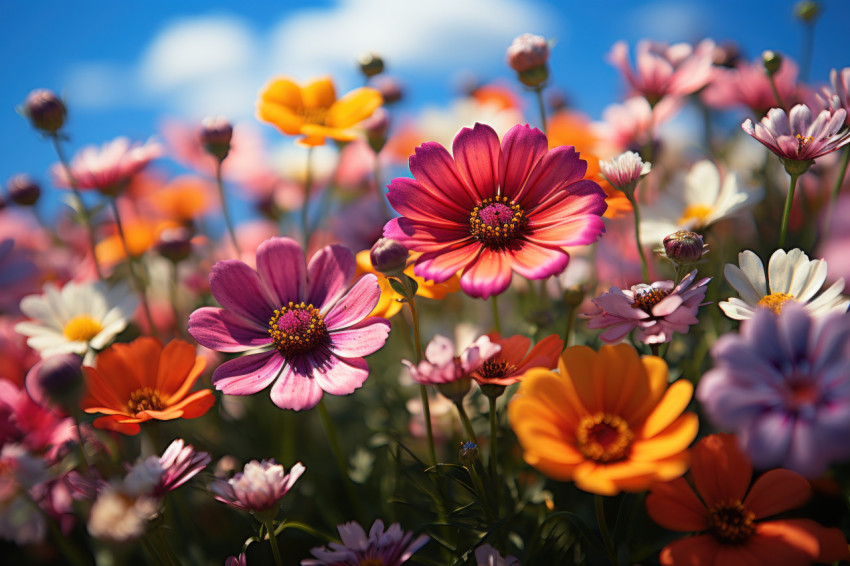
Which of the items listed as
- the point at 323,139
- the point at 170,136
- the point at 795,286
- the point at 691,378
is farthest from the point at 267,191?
the point at 795,286

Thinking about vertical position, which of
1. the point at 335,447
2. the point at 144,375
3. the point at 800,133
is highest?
the point at 800,133

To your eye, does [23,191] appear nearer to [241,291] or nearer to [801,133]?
[241,291]

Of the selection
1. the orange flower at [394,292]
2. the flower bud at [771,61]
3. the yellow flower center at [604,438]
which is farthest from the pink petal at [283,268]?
the flower bud at [771,61]

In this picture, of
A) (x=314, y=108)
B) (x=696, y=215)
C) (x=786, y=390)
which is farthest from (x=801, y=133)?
(x=314, y=108)

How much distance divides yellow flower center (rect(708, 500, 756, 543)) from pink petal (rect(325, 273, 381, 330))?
1.49 ft

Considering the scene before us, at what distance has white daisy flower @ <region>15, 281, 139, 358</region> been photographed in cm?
101

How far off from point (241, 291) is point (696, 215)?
791 mm

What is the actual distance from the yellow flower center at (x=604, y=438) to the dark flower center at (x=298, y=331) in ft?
1.20

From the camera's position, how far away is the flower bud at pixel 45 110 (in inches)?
43.1

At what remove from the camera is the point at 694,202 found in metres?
1.13

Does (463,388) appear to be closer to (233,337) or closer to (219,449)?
(233,337)

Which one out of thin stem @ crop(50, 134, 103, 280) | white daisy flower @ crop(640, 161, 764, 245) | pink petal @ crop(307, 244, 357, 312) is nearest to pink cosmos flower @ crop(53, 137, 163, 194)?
thin stem @ crop(50, 134, 103, 280)

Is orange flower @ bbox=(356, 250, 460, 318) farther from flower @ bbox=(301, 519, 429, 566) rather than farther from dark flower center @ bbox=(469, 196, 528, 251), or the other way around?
flower @ bbox=(301, 519, 429, 566)

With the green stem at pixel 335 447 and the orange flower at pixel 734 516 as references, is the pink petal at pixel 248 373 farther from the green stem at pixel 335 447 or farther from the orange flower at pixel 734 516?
the orange flower at pixel 734 516
